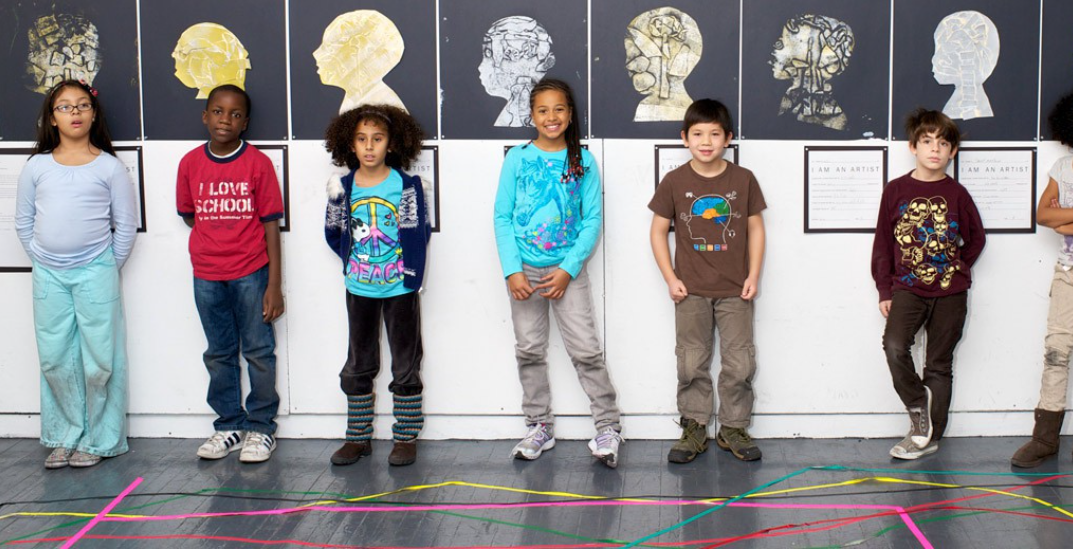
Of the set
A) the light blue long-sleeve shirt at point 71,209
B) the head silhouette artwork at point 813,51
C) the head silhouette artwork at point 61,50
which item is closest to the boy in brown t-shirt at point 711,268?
the head silhouette artwork at point 813,51

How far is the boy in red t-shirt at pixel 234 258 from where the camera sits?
13.9 ft

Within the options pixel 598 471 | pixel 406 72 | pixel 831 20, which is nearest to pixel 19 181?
pixel 406 72

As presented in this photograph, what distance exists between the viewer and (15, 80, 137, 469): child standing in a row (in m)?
4.23

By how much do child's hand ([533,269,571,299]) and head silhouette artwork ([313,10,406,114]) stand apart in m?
0.92

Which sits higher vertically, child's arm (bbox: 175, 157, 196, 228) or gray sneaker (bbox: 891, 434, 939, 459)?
child's arm (bbox: 175, 157, 196, 228)

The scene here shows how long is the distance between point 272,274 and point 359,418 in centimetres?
67

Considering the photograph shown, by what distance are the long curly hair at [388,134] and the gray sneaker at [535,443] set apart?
46.1 inches

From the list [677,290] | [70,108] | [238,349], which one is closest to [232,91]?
[70,108]

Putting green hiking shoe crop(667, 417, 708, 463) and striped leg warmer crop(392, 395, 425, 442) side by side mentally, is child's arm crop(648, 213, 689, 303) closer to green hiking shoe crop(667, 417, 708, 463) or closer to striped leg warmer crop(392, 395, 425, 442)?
green hiking shoe crop(667, 417, 708, 463)

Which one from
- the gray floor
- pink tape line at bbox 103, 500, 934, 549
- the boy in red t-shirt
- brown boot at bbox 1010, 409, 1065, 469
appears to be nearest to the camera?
the gray floor

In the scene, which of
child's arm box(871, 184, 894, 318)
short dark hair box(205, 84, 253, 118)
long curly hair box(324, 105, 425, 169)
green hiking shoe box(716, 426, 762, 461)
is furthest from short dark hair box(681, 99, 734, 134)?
short dark hair box(205, 84, 253, 118)

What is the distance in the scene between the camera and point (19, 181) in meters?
4.29

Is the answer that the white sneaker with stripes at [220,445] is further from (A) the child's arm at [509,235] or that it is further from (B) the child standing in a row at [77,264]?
(A) the child's arm at [509,235]

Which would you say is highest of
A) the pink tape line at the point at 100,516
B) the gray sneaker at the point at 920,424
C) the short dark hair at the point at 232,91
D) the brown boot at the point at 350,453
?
the short dark hair at the point at 232,91
